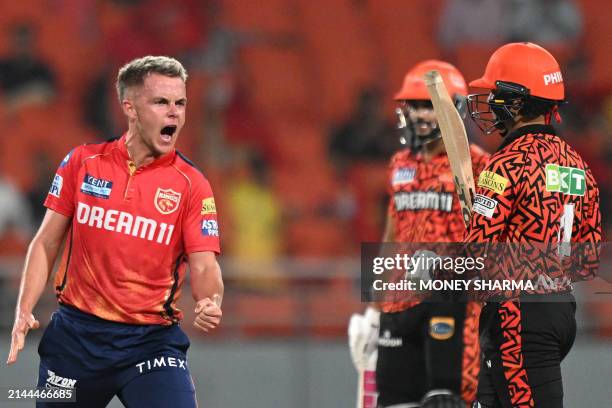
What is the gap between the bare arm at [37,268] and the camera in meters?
5.08

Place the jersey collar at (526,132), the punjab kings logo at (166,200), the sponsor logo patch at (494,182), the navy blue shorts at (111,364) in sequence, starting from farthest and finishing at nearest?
the punjab kings logo at (166,200) < the navy blue shorts at (111,364) < the jersey collar at (526,132) < the sponsor logo patch at (494,182)

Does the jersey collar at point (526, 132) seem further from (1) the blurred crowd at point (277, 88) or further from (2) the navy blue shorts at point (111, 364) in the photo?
(1) the blurred crowd at point (277, 88)

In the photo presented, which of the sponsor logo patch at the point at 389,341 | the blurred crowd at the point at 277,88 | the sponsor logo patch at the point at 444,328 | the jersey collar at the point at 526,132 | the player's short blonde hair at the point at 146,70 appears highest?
the blurred crowd at the point at 277,88

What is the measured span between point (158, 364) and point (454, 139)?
64.4 inches

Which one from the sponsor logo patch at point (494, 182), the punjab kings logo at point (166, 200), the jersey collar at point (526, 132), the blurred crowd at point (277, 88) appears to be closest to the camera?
the sponsor logo patch at point (494, 182)

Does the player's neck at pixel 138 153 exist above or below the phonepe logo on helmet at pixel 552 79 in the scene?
below

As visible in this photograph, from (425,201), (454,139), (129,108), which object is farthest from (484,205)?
(425,201)

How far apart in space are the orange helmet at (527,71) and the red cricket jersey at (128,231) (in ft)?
4.34

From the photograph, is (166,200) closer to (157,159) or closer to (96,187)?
(157,159)

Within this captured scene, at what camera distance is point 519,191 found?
15.6 ft

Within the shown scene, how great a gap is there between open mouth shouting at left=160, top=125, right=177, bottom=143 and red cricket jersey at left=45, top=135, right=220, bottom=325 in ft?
0.27

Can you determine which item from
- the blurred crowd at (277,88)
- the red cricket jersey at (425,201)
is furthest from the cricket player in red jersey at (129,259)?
the blurred crowd at (277,88)

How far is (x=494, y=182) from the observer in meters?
4.78

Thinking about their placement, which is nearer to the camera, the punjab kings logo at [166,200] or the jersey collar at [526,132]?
the jersey collar at [526,132]
